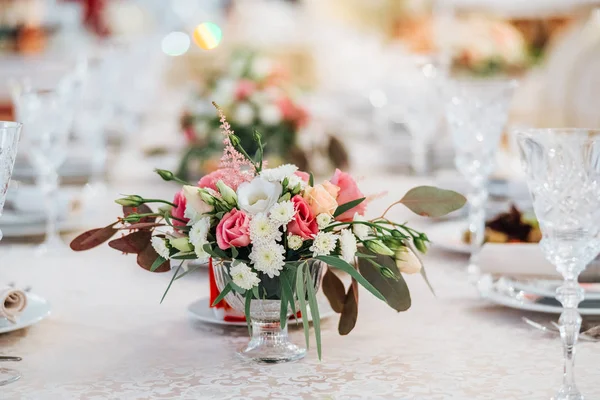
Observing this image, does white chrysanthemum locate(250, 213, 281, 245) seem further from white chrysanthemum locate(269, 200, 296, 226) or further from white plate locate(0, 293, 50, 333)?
white plate locate(0, 293, 50, 333)

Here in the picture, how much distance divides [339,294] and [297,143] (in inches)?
61.5

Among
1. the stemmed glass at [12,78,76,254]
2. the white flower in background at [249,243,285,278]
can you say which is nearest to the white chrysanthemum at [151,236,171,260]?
the white flower in background at [249,243,285,278]

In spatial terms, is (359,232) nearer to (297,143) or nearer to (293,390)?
(293,390)

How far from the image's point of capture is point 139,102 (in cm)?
475

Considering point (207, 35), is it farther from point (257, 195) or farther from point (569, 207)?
point (569, 207)

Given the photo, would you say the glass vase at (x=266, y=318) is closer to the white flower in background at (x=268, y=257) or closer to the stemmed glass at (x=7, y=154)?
the white flower in background at (x=268, y=257)

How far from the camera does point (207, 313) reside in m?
1.09

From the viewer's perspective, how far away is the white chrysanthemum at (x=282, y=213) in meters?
0.88

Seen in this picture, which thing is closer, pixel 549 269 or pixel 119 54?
pixel 549 269

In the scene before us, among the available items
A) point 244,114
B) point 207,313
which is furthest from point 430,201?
A: point 244,114

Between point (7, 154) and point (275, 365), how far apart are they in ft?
1.09

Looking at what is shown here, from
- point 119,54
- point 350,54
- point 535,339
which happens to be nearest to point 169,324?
point 535,339

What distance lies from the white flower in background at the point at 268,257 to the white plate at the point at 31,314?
1.02 ft

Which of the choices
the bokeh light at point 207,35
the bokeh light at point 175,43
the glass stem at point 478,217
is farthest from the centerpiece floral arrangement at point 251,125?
the bokeh light at point 175,43
